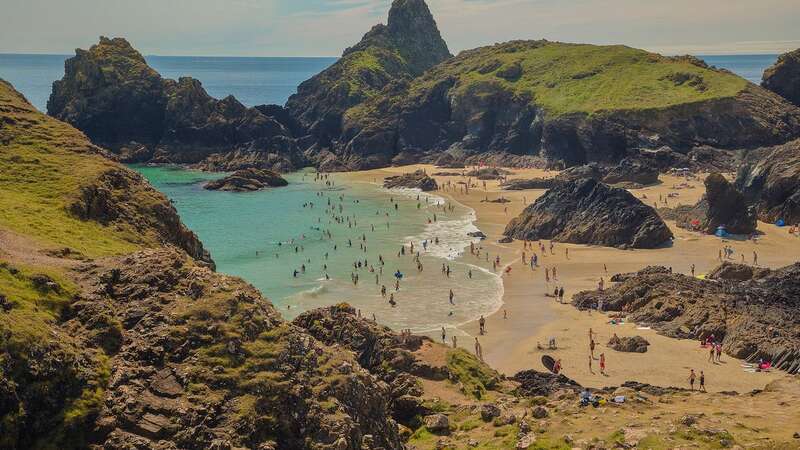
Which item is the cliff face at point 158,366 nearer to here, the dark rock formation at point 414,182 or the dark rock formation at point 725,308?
the dark rock formation at point 725,308

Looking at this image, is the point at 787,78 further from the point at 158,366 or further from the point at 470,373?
the point at 158,366

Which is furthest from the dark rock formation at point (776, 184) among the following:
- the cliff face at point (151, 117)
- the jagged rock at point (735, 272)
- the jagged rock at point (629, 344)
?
the cliff face at point (151, 117)

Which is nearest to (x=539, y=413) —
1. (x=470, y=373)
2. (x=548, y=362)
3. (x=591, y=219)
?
(x=470, y=373)

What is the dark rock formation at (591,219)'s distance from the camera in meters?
62.2

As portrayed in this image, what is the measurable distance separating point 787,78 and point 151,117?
4174 inches

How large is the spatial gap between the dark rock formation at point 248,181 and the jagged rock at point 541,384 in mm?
74356

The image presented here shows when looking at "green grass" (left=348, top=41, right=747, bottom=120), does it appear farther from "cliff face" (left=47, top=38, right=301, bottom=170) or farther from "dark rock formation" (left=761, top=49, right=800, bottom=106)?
"cliff face" (left=47, top=38, right=301, bottom=170)

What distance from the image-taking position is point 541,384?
95.9 feet

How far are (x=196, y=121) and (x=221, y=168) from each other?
1298 centimetres

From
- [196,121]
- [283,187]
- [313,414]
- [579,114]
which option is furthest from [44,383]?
[196,121]

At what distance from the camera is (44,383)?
14.9 m

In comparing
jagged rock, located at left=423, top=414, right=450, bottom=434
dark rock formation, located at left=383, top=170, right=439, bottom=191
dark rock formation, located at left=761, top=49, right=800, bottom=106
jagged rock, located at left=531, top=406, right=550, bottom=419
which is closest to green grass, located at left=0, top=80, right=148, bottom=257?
jagged rock, located at left=423, top=414, right=450, bottom=434

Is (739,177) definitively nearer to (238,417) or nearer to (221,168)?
(238,417)

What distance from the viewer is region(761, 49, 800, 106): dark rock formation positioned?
11669cm
